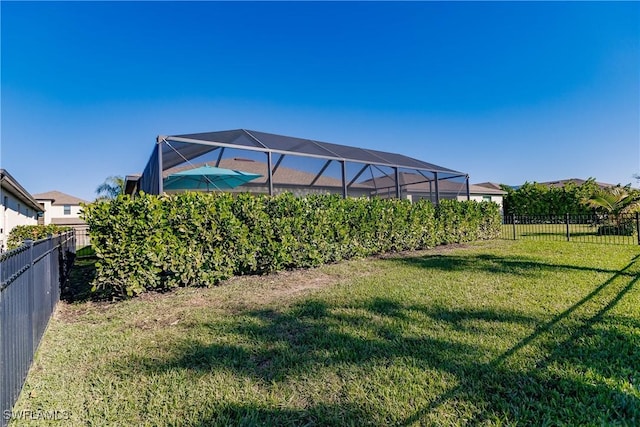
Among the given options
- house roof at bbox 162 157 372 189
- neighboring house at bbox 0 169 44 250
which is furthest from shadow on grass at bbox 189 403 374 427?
neighboring house at bbox 0 169 44 250

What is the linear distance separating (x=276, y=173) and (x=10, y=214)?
12.4 meters

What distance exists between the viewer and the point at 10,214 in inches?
499

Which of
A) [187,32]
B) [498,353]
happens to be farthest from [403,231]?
[187,32]

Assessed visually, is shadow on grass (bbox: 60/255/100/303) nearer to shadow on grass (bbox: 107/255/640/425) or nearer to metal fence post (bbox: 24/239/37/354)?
metal fence post (bbox: 24/239/37/354)

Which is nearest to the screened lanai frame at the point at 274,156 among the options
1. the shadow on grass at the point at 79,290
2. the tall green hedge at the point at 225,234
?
the tall green hedge at the point at 225,234

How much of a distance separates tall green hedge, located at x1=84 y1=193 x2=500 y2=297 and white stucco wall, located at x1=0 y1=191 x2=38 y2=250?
26.3 ft

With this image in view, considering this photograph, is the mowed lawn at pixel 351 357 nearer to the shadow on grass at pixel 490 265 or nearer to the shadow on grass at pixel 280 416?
the shadow on grass at pixel 280 416

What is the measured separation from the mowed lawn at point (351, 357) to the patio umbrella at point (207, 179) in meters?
3.20

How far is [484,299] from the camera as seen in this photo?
170 inches

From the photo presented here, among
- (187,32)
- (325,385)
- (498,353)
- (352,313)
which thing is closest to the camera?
(325,385)

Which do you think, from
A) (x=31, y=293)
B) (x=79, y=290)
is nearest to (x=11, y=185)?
(x=79, y=290)

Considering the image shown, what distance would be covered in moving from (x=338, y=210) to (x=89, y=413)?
6.04 metres

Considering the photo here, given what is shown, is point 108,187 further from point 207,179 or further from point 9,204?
point 207,179

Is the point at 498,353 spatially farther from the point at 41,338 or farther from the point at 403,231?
the point at 403,231
